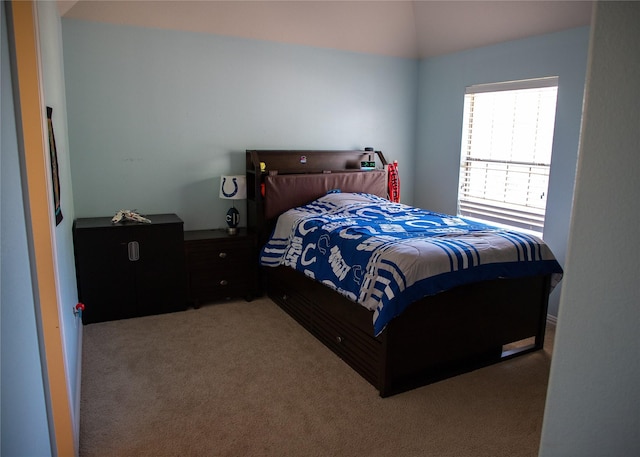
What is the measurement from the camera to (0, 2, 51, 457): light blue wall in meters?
1.13

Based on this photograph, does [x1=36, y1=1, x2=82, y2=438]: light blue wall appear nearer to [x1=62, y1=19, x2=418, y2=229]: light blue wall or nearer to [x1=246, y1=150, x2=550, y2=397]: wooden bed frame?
[x1=62, y1=19, x2=418, y2=229]: light blue wall

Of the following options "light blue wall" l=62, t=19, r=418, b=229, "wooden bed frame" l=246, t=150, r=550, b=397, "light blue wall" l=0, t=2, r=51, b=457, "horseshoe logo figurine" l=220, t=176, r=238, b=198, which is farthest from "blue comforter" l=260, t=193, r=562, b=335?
"light blue wall" l=0, t=2, r=51, b=457

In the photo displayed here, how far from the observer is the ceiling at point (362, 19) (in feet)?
11.6

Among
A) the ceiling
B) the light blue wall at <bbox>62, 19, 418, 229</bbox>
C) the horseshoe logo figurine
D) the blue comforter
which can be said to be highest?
the ceiling

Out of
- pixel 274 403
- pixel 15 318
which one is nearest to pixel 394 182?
pixel 274 403

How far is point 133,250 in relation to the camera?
3.58m

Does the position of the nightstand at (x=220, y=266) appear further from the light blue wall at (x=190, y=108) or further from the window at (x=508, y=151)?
the window at (x=508, y=151)

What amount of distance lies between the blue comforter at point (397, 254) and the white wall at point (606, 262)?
1.56m

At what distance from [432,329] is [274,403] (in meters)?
0.96

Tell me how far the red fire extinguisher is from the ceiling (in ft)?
3.76

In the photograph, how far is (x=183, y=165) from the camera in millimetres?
4074

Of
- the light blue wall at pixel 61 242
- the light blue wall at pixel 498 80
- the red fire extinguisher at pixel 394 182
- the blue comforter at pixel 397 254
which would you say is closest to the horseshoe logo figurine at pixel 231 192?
the blue comforter at pixel 397 254

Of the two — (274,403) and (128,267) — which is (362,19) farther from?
(274,403)

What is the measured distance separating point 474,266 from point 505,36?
2319mm
